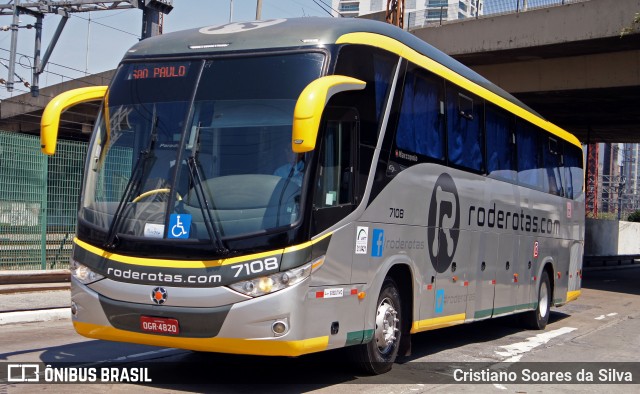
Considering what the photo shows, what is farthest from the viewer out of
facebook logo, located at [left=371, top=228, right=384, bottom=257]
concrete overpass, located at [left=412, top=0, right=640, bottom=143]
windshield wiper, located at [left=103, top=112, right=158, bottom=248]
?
concrete overpass, located at [left=412, top=0, right=640, bottom=143]

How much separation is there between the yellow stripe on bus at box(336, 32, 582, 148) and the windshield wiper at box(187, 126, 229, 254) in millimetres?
1796

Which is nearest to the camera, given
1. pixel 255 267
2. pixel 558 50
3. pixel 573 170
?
pixel 255 267

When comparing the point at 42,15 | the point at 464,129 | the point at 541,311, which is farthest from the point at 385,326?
the point at 42,15

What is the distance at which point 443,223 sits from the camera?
1062 centimetres

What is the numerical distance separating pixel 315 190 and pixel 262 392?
2033 millimetres

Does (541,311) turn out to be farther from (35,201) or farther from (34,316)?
(35,201)

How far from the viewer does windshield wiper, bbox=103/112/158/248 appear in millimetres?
7767

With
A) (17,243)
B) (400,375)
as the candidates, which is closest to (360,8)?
(17,243)

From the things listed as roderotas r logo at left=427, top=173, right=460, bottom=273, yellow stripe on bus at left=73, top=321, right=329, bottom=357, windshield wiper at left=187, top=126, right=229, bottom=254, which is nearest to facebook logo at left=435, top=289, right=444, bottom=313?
roderotas r logo at left=427, top=173, right=460, bottom=273

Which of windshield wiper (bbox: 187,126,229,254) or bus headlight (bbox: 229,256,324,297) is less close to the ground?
windshield wiper (bbox: 187,126,229,254)

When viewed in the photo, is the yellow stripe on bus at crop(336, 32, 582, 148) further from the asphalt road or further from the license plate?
the asphalt road

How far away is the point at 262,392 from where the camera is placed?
7.95 meters

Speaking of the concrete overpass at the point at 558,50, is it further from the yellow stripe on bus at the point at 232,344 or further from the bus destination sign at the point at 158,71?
the yellow stripe on bus at the point at 232,344

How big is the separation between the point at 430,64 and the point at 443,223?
203 centimetres
